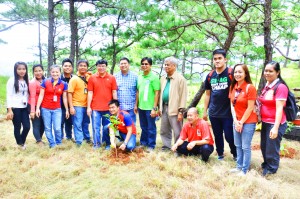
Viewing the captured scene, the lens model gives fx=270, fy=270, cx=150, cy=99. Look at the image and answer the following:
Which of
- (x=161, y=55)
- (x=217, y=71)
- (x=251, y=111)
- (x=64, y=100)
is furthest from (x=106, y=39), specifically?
(x=251, y=111)

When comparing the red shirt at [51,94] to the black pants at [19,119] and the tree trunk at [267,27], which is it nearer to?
the black pants at [19,119]

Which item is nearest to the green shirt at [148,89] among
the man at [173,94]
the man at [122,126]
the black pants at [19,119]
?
the man at [173,94]

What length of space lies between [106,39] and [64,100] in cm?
689

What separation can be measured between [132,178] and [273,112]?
1.70 metres

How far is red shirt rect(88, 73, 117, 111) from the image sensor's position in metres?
4.04

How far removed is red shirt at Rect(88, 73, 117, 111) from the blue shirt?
0.10m

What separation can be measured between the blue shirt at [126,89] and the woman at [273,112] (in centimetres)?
186

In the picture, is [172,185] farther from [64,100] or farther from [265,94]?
[64,100]

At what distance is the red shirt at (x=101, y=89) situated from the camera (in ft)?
13.2

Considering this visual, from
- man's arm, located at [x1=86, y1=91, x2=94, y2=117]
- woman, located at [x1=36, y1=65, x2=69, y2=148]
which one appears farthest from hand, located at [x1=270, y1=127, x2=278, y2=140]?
woman, located at [x1=36, y1=65, x2=69, y2=148]

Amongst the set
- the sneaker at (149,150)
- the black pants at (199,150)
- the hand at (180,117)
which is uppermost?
the hand at (180,117)

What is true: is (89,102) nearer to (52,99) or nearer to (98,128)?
(98,128)

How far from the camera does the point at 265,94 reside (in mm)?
3023

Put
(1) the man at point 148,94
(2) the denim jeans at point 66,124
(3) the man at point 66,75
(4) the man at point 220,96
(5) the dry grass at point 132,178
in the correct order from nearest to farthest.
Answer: (5) the dry grass at point 132,178
(4) the man at point 220,96
(1) the man at point 148,94
(3) the man at point 66,75
(2) the denim jeans at point 66,124
